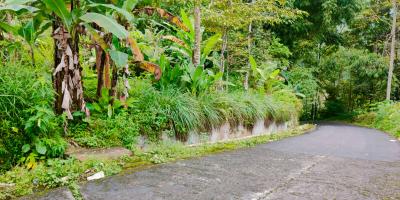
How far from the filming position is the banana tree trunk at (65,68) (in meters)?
4.14

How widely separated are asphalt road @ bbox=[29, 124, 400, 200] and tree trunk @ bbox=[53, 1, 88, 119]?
48.1 inches

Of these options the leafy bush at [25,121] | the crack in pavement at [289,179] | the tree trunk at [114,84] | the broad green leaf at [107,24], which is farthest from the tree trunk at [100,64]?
the crack in pavement at [289,179]

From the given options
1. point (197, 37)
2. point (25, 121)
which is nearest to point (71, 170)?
point (25, 121)

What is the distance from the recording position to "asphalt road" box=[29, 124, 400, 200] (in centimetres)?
313

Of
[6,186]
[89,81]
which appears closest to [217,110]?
[89,81]

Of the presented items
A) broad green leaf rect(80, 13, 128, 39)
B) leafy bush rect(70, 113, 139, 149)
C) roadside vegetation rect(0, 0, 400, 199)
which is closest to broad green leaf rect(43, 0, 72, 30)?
roadside vegetation rect(0, 0, 400, 199)

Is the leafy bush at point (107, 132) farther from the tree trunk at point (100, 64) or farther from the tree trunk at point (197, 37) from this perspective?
the tree trunk at point (197, 37)

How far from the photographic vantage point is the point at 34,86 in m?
4.03

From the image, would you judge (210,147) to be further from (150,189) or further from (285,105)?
(285,105)

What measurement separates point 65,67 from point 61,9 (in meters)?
0.68

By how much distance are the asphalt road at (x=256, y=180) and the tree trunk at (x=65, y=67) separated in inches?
48.1

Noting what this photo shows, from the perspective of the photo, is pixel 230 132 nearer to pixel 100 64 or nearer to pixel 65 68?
pixel 100 64

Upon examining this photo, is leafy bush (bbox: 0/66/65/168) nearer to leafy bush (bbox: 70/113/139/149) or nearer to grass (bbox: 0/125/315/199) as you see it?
grass (bbox: 0/125/315/199)

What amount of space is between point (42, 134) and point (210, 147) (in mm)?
2370
